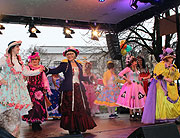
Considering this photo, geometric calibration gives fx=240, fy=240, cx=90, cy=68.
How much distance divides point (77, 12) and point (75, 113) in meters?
3.12

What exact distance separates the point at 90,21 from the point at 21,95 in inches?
166

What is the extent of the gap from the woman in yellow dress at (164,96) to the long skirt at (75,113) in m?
1.38

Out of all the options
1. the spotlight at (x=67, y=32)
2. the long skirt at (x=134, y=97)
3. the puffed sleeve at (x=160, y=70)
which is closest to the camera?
the puffed sleeve at (x=160, y=70)

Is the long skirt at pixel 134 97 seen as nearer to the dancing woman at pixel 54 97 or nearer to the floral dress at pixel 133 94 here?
the floral dress at pixel 133 94

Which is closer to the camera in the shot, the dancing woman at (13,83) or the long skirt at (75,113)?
the dancing woman at (13,83)

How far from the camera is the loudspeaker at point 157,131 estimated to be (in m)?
2.10

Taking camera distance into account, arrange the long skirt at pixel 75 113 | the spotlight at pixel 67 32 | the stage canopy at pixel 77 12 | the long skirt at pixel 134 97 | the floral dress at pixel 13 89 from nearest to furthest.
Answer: the floral dress at pixel 13 89
the long skirt at pixel 75 113
the stage canopy at pixel 77 12
the long skirt at pixel 134 97
the spotlight at pixel 67 32

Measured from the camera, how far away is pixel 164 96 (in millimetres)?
4805

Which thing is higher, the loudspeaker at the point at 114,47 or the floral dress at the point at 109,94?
the loudspeaker at the point at 114,47

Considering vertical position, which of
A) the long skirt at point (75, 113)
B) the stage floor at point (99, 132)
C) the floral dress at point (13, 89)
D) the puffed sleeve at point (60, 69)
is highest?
the puffed sleeve at point (60, 69)

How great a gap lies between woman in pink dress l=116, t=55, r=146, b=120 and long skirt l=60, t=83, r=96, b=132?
179 centimetres

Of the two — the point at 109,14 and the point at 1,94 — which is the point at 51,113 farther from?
the point at 1,94

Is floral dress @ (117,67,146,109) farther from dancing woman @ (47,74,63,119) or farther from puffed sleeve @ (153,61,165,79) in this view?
dancing woman @ (47,74,63,119)

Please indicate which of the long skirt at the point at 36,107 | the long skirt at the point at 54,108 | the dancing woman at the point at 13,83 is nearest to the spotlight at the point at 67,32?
the long skirt at the point at 54,108
